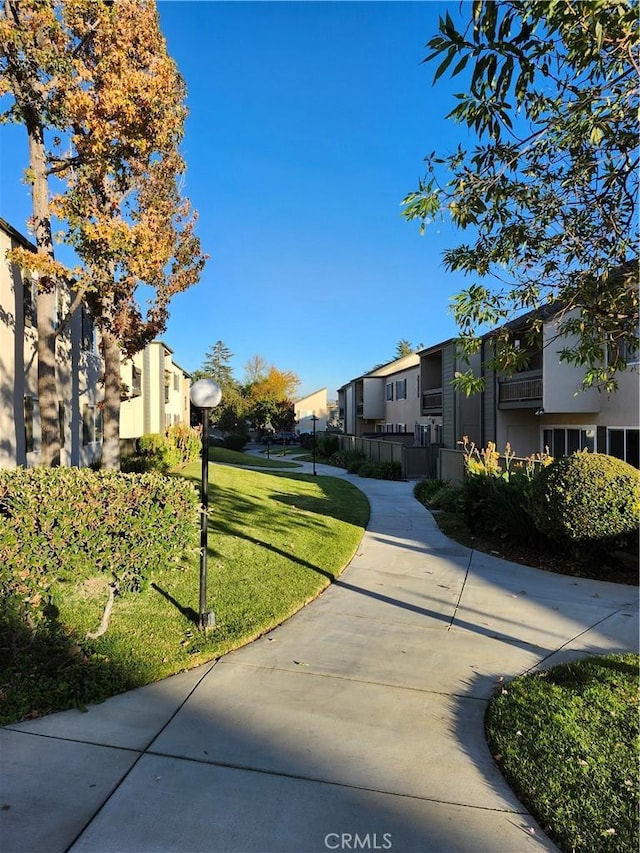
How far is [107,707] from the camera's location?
352cm

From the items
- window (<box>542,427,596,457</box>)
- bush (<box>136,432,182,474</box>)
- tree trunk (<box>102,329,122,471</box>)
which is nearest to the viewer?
tree trunk (<box>102,329,122,471</box>)

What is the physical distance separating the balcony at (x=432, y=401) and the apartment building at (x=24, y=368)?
16.3 metres

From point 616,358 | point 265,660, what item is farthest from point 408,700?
point 616,358

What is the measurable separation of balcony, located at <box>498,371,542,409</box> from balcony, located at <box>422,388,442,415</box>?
5489mm

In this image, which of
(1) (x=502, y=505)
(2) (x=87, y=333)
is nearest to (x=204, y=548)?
(1) (x=502, y=505)

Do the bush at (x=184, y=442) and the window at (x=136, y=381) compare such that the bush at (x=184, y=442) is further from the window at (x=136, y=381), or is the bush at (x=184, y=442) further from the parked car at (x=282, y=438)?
the parked car at (x=282, y=438)

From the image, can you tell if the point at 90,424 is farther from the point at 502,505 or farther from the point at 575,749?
the point at 575,749

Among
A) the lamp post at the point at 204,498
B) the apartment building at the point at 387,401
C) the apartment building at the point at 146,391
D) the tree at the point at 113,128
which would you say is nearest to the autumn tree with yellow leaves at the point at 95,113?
the tree at the point at 113,128

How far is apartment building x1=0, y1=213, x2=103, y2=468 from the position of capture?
1102cm

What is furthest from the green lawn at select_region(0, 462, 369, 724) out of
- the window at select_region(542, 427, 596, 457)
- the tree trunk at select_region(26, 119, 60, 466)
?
the window at select_region(542, 427, 596, 457)

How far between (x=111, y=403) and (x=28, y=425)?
7.33 feet

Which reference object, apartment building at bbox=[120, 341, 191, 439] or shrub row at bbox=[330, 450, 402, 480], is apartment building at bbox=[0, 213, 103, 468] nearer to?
apartment building at bbox=[120, 341, 191, 439]

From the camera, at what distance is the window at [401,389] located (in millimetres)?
33156

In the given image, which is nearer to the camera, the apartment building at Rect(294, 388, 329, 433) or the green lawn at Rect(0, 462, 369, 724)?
the green lawn at Rect(0, 462, 369, 724)
